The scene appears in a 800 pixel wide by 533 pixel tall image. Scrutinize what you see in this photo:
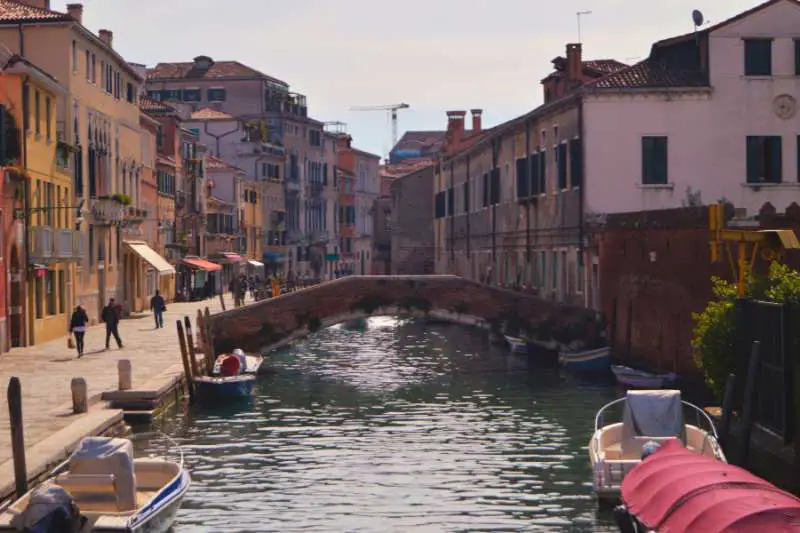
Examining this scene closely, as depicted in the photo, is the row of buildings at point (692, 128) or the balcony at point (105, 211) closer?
the row of buildings at point (692, 128)

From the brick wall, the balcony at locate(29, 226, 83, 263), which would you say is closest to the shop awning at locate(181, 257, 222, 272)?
the balcony at locate(29, 226, 83, 263)

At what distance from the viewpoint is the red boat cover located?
42.2 feet

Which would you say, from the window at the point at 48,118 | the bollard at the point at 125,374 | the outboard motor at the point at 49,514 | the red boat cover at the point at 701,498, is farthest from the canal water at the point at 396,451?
the window at the point at 48,118

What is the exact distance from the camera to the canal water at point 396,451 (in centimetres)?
1966

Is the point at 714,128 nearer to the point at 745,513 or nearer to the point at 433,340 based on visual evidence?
the point at 433,340

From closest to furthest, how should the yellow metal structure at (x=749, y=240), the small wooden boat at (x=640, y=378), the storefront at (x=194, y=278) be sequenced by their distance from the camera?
the yellow metal structure at (x=749, y=240) < the small wooden boat at (x=640, y=378) < the storefront at (x=194, y=278)

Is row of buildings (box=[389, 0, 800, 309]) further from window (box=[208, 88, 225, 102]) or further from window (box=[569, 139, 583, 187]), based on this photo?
window (box=[208, 88, 225, 102])

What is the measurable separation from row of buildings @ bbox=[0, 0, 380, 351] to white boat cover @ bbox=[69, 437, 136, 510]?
58.3ft

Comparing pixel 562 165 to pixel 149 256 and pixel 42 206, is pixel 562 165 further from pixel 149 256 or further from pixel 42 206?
pixel 149 256

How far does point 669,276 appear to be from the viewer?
34125mm

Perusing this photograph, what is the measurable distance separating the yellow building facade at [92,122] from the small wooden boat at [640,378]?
19.0 m

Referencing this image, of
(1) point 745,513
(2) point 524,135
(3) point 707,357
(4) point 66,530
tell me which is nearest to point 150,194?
(2) point 524,135

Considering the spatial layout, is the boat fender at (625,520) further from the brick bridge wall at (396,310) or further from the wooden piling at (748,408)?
the brick bridge wall at (396,310)

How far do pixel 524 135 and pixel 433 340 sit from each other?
357 inches
